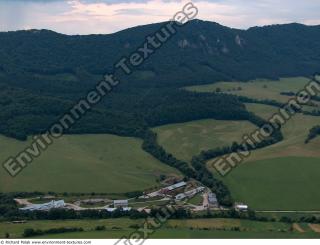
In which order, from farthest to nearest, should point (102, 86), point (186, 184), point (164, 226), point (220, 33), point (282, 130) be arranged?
point (220, 33) < point (102, 86) < point (282, 130) < point (186, 184) < point (164, 226)

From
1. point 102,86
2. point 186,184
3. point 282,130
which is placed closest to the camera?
point 186,184

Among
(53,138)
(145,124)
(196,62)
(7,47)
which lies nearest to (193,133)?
(145,124)

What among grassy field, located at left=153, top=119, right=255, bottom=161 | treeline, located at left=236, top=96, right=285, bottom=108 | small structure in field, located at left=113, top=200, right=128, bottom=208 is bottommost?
small structure in field, located at left=113, top=200, right=128, bottom=208

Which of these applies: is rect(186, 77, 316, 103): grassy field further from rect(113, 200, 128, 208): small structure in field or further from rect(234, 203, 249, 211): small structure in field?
rect(113, 200, 128, 208): small structure in field

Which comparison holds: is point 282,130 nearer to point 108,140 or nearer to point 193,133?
point 193,133

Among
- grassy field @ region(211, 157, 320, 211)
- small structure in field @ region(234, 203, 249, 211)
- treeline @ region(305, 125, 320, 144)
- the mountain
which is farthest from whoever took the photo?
the mountain

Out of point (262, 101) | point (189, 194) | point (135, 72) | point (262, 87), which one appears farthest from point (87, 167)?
point (262, 87)

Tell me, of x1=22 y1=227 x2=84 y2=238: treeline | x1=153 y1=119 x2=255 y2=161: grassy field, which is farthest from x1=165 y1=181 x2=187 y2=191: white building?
x1=22 y1=227 x2=84 y2=238: treeline
